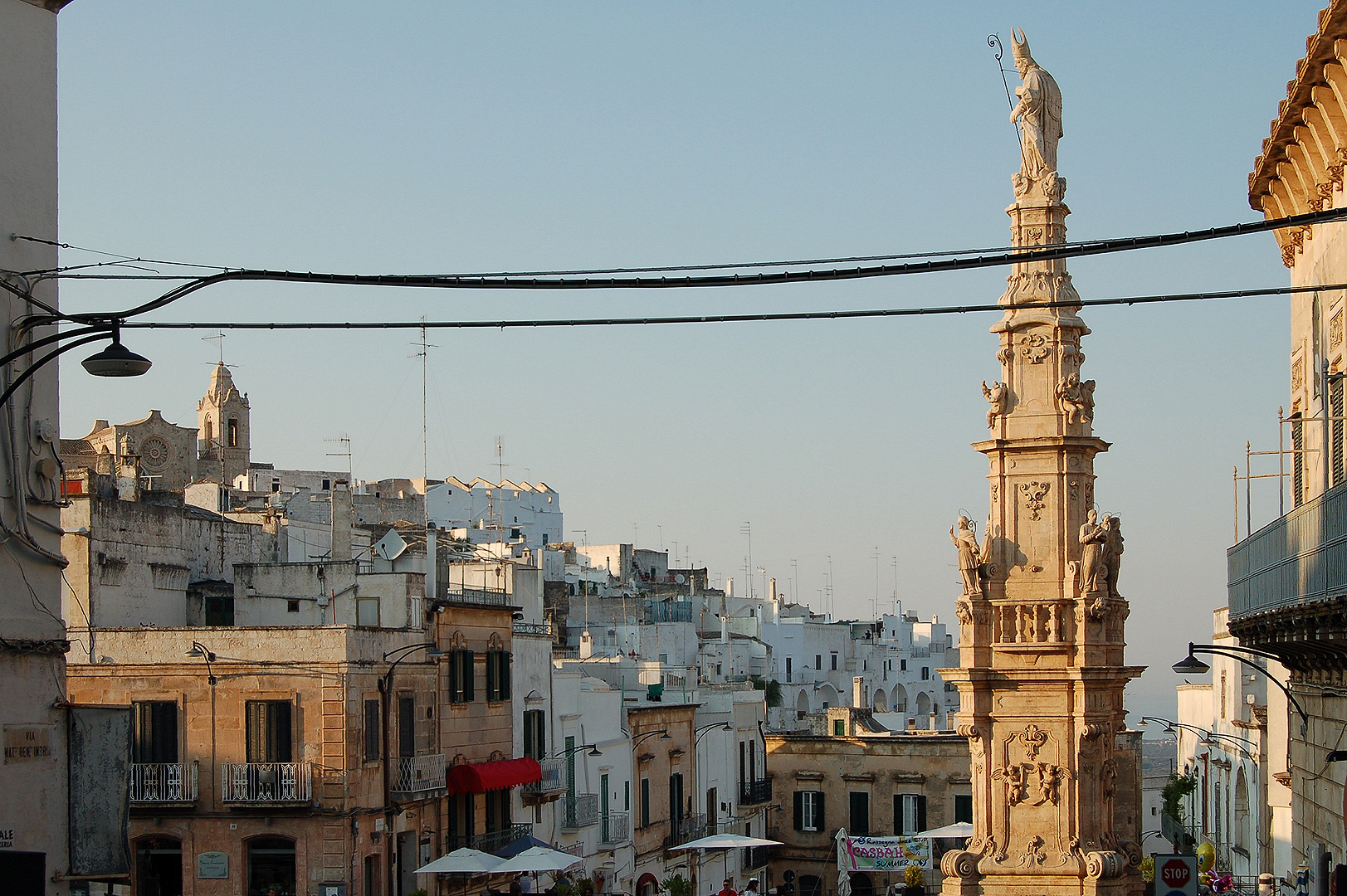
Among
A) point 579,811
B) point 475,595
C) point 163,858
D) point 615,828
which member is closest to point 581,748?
point 579,811

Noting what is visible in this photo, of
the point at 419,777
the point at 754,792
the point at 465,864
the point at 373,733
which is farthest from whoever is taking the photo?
the point at 754,792

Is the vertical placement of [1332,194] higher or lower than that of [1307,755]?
higher

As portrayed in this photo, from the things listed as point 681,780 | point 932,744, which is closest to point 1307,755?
point 681,780

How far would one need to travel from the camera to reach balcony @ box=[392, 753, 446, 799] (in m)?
33.1

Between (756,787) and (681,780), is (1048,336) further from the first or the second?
(756,787)

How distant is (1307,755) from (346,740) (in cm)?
1660

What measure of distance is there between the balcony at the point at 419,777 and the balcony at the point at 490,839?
4.49 feet

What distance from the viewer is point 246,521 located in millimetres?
43719

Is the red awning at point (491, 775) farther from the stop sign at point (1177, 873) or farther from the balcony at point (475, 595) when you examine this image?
the stop sign at point (1177, 873)

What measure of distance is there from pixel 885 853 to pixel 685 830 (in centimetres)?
599

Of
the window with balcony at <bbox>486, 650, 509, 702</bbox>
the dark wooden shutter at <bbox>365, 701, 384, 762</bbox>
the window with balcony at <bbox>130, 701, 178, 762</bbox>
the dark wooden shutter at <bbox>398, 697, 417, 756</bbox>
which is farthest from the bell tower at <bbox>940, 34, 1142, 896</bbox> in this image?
the window with balcony at <bbox>486, 650, 509, 702</bbox>

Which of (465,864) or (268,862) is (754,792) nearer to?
(465,864)

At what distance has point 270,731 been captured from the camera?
3145 centimetres

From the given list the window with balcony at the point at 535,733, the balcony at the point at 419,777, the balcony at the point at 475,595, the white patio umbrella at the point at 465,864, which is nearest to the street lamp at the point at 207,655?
the balcony at the point at 419,777
